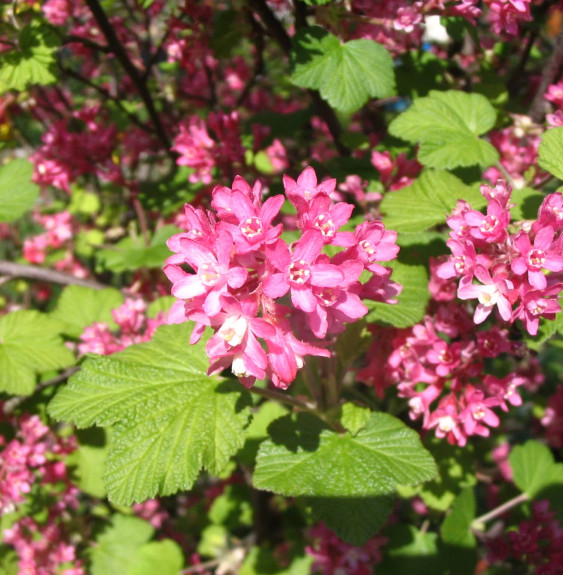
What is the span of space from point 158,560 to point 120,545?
0.25m

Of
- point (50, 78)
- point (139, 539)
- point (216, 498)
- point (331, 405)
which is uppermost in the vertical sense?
point (50, 78)

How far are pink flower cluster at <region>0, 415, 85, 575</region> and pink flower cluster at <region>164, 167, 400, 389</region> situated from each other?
4.38ft

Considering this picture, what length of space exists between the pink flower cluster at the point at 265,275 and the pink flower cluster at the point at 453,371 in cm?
53

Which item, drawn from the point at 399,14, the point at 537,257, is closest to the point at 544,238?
the point at 537,257

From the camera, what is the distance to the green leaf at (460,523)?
85.1 inches

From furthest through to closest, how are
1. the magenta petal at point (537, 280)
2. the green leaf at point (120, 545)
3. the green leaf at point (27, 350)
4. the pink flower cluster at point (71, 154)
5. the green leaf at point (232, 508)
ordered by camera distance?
1. the green leaf at point (232, 508)
2. the green leaf at point (120, 545)
3. the pink flower cluster at point (71, 154)
4. the green leaf at point (27, 350)
5. the magenta petal at point (537, 280)

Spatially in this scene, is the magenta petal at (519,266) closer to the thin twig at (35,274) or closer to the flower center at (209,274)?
the flower center at (209,274)

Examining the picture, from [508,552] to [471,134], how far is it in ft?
6.04

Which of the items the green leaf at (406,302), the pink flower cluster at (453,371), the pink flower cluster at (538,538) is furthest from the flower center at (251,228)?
the pink flower cluster at (538,538)

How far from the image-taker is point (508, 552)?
2.43m

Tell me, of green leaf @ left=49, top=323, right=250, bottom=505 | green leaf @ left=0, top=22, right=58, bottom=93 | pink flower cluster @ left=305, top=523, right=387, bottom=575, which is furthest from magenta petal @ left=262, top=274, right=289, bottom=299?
pink flower cluster @ left=305, top=523, right=387, bottom=575

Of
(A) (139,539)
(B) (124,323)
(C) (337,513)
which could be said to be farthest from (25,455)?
(C) (337,513)

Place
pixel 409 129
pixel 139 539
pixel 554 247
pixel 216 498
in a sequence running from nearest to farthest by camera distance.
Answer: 1. pixel 554 247
2. pixel 409 129
3. pixel 139 539
4. pixel 216 498

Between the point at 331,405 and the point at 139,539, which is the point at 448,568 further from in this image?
the point at 139,539
